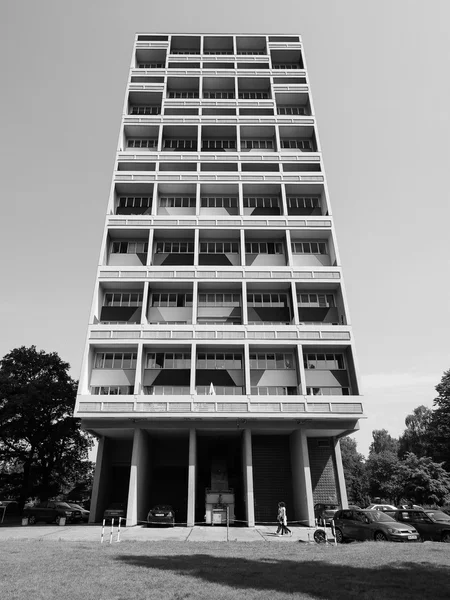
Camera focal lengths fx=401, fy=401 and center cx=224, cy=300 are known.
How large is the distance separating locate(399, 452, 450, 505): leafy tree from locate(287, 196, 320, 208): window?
99.7 ft

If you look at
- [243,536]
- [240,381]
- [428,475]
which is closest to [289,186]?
[240,381]

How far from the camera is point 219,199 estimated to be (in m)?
39.8

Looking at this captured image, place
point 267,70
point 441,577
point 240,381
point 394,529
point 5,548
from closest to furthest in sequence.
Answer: point 441,577 < point 5,548 < point 394,529 < point 240,381 < point 267,70

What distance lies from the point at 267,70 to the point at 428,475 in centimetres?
4778

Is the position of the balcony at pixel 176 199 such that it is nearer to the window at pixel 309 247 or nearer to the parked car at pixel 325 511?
the window at pixel 309 247

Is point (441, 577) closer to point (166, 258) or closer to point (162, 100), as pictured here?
point (166, 258)

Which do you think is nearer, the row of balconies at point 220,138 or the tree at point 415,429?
the row of balconies at point 220,138

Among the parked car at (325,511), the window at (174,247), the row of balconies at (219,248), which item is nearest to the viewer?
the parked car at (325,511)

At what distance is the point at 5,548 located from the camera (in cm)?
1600

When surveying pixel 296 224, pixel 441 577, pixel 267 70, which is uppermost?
pixel 267 70

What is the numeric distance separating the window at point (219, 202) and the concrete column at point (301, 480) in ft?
71.6

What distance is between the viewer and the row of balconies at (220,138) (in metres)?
41.9

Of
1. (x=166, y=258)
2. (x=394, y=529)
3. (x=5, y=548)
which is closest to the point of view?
(x=5, y=548)

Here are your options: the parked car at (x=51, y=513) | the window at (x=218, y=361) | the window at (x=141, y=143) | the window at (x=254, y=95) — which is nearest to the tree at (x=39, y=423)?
the parked car at (x=51, y=513)
